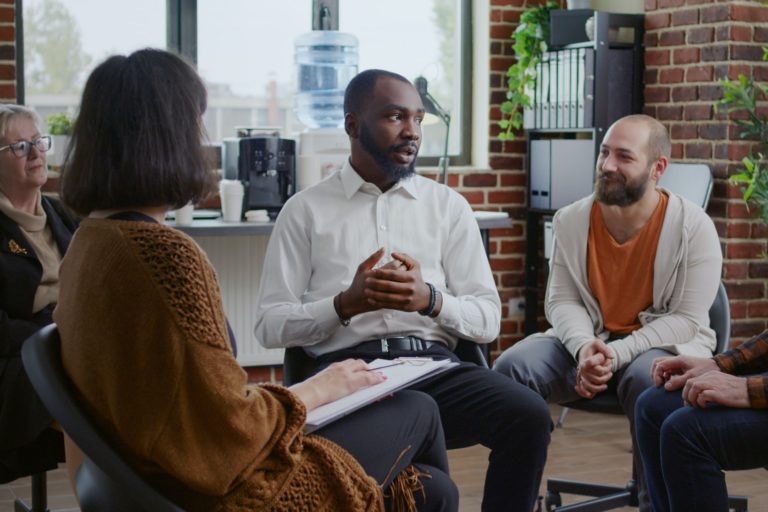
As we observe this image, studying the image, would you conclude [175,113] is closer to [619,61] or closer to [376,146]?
[376,146]

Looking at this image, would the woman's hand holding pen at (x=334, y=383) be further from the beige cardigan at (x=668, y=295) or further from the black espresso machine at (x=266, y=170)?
the black espresso machine at (x=266, y=170)

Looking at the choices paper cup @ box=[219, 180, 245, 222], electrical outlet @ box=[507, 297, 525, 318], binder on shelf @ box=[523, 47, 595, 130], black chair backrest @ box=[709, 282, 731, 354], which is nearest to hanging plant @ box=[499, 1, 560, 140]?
binder on shelf @ box=[523, 47, 595, 130]

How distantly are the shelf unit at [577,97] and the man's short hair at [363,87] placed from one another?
1829 mm

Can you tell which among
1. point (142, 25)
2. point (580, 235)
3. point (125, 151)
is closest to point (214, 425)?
point (125, 151)

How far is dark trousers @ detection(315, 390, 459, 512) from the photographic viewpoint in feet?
5.84

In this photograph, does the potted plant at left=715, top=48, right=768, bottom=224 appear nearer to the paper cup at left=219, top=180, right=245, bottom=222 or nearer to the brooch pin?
the paper cup at left=219, top=180, right=245, bottom=222

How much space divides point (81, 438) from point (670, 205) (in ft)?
6.24

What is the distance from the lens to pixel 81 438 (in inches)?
58.0

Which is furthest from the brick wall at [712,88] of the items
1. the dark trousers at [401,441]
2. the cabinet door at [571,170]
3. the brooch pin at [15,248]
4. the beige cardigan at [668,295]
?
the dark trousers at [401,441]

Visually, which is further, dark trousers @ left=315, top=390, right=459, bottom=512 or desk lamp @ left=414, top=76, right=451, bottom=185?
desk lamp @ left=414, top=76, right=451, bottom=185

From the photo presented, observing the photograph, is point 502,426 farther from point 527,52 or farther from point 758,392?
point 527,52

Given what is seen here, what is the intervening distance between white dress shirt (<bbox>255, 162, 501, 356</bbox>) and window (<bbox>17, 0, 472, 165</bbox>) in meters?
1.67

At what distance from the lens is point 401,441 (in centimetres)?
186

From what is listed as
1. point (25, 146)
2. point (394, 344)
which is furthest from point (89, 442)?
point (25, 146)
